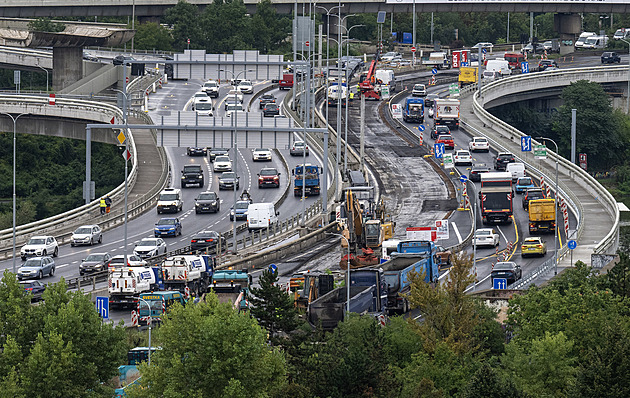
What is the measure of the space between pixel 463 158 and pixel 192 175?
21205 mm

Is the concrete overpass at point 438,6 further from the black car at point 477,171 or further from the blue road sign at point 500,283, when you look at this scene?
the blue road sign at point 500,283

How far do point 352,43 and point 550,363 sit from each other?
136048 mm

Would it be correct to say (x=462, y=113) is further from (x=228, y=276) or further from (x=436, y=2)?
(x=228, y=276)

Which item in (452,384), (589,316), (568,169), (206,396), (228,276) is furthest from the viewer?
(568,169)

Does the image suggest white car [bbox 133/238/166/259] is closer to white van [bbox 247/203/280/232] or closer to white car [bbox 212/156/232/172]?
white van [bbox 247/203/280/232]

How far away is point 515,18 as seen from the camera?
197125 mm

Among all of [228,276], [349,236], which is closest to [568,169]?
[349,236]

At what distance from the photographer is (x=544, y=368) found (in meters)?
45.5

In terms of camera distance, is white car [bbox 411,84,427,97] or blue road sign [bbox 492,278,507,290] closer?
blue road sign [bbox 492,278,507,290]

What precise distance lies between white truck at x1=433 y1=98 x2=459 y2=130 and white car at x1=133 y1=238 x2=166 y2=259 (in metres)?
46.3

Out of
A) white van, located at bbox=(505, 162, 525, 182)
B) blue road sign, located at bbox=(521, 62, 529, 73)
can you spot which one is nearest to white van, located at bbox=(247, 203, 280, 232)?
white van, located at bbox=(505, 162, 525, 182)

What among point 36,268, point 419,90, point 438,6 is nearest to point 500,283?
point 36,268

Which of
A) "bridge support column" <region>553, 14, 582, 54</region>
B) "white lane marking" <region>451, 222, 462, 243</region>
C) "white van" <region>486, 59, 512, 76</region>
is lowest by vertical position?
"white lane marking" <region>451, 222, 462, 243</region>

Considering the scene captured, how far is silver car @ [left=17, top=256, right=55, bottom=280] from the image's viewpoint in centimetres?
6862
